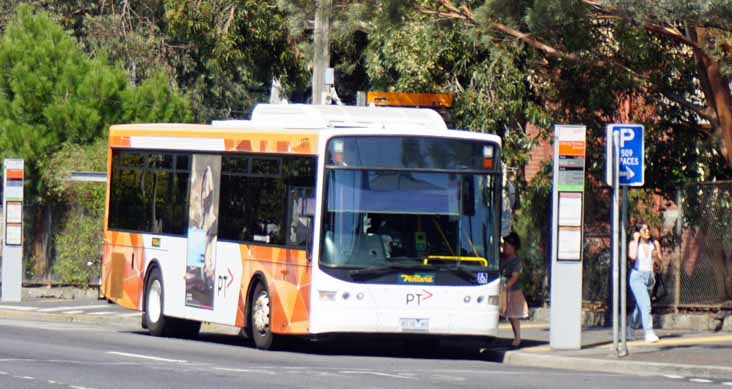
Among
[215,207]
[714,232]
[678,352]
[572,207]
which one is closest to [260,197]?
[215,207]

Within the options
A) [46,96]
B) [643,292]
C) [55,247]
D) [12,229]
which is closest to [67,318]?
[12,229]

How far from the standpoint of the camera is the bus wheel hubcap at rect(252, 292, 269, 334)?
20250 millimetres

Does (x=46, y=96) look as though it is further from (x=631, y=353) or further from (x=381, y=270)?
(x=631, y=353)

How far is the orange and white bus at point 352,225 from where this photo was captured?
1898 cm

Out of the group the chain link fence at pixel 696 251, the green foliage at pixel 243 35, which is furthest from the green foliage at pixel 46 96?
the chain link fence at pixel 696 251

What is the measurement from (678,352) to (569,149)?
2886 mm

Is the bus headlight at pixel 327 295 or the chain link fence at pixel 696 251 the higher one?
the chain link fence at pixel 696 251

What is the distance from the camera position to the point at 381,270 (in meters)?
19.0

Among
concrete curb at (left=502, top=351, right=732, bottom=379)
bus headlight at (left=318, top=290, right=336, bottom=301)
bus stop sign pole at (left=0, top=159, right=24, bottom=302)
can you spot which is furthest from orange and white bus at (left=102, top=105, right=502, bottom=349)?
bus stop sign pole at (left=0, top=159, right=24, bottom=302)

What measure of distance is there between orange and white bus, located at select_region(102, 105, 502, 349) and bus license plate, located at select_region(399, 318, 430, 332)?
0.01 m

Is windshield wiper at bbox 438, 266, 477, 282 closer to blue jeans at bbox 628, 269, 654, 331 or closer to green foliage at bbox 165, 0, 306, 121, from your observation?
blue jeans at bbox 628, 269, 654, 331

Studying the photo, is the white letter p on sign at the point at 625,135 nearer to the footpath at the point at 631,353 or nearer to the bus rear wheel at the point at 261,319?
the footpath at the point at 631,353

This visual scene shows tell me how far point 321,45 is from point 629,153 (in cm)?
633

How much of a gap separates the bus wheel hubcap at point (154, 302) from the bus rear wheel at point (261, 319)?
3.06 metres
